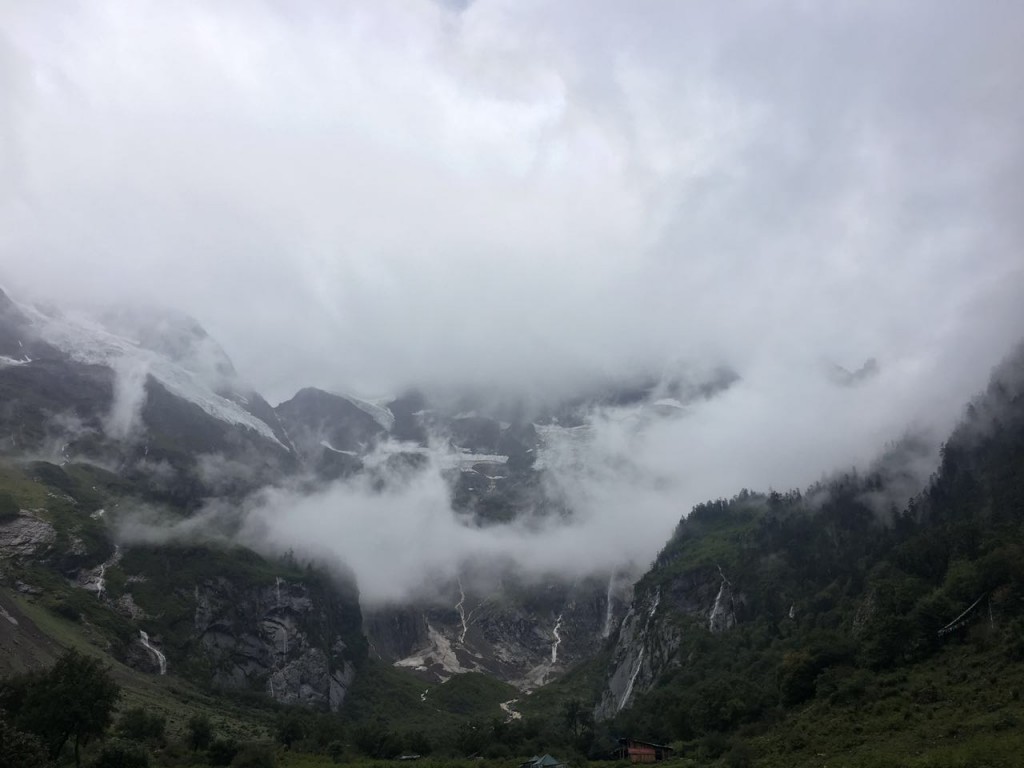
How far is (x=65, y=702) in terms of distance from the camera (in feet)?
321

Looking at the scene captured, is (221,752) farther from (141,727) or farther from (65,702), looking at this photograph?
(65,702)

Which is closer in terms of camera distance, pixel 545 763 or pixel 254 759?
pixel 254 759

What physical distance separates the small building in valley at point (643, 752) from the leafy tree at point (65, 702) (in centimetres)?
8371

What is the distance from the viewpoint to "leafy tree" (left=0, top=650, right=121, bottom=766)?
317 feet

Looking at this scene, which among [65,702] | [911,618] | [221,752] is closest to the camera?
[65,702]

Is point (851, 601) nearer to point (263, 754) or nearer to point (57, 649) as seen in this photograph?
point (263, 754)

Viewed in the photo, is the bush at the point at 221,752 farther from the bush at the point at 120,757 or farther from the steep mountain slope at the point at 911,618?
the steep mountain slope at the point at 911,618

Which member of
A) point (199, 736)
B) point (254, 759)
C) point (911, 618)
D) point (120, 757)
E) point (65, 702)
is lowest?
point (120, 757)

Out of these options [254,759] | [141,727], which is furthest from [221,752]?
[141,727]

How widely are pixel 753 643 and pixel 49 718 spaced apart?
155876mm

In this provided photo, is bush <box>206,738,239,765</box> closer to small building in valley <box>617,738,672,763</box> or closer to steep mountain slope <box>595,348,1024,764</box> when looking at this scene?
small building in valley <box>617,738,672,763</box>

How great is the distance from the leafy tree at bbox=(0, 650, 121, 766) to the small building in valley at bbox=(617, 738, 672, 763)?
83713 millimetres

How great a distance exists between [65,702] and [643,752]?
3600 inches

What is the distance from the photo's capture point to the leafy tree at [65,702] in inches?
3804
